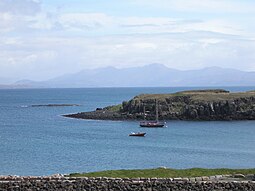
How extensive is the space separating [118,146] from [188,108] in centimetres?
5291

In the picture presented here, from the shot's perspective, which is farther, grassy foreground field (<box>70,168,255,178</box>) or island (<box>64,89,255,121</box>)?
island (<box>64,89,255,121</box>)

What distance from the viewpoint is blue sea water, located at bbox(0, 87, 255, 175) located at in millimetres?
62288

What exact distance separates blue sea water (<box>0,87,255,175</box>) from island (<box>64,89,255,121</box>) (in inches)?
301

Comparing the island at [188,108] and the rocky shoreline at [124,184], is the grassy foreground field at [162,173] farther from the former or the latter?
the island at [188,108]

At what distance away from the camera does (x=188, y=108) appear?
438ft

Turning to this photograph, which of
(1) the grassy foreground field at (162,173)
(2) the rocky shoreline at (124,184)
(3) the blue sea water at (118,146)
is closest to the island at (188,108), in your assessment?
(3) the blue sea water at (118,146)

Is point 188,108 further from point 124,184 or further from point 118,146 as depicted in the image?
point 124,184

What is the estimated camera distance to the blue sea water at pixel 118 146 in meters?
62.3

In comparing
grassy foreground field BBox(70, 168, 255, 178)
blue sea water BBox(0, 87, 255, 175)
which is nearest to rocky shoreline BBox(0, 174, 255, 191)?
grassy foreground field BBox(70, 168, 255, 178)

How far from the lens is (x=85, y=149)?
78.9 m

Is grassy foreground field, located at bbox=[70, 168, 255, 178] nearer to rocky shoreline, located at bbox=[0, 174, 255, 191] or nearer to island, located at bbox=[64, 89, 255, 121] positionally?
rocky shoreline, located at bbox=[0, 174, 255, 191]

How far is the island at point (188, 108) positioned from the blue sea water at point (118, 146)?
301 inches

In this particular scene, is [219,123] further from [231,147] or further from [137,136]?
[231,147]

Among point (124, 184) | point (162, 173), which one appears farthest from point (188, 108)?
point (124, 184)
